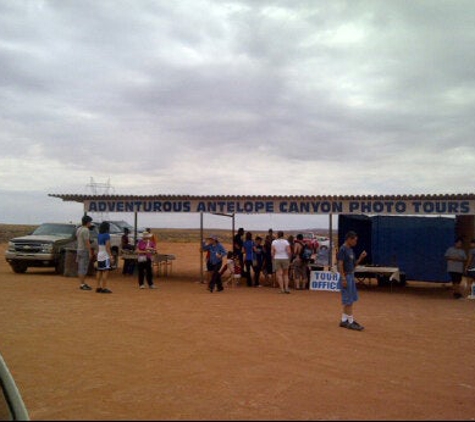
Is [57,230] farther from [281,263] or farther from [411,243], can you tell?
[411,243]

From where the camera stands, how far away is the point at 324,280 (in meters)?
17.0

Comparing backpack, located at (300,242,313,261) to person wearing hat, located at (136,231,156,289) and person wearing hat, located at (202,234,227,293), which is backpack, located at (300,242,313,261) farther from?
person wearing hat, located at (136,231,156,289)

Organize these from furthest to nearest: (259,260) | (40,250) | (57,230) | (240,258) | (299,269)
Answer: (57,230), (40,250), (240,258), (259,260), (299,269)

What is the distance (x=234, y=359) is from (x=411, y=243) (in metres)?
11.9

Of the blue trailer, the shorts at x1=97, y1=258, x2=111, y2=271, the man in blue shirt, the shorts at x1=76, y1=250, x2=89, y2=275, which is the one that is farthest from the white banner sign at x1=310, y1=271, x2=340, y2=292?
the man in blue shirt

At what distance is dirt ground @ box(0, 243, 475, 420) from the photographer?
5.15m

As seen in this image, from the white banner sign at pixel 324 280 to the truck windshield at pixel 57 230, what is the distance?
951cm

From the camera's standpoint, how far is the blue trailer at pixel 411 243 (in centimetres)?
1711

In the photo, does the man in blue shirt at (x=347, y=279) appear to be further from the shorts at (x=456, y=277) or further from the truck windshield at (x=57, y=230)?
the truck windshield at (x=57, y=230)

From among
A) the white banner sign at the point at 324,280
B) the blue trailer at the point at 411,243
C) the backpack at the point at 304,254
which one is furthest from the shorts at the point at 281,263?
the blue trailer at the point at 411,243

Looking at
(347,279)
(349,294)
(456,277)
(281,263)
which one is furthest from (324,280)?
(349,294)

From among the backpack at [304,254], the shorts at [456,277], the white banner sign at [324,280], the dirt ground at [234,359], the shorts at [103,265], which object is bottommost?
the dirt ground at [234,359]

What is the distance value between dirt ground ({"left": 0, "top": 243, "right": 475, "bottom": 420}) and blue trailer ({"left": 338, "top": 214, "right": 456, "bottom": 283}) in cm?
395

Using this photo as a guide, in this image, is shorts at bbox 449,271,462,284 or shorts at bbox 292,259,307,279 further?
shorts at bbox 292,259,307,279
